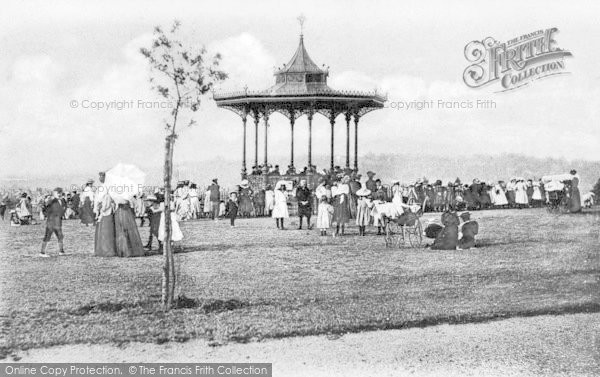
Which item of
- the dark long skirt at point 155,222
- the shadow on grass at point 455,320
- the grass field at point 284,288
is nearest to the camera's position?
the shadow on grass at point 455,320

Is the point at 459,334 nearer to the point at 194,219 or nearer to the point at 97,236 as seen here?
the point at 97,236

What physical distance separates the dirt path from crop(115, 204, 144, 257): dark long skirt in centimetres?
453

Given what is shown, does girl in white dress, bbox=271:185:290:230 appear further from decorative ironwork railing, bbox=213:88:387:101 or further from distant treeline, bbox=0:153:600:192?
decorative ironwork railing, bbox=213:88:387:101

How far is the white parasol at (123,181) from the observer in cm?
1224

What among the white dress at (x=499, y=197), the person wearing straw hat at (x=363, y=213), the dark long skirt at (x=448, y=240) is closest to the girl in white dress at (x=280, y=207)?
the person wearing straw hat at (x=363, y=213)

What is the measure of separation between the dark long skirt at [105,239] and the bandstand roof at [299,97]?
854cm

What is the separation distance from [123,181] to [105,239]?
1242 millimetres

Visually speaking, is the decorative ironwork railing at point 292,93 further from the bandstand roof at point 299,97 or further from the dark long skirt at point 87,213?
the dark long skirt at point 87,213

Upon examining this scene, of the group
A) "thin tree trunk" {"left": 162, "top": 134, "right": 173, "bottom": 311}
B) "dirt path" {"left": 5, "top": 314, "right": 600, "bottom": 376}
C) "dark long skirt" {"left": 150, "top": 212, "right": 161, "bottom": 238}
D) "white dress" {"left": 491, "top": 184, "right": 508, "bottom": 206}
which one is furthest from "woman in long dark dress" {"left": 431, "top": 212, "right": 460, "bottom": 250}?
"white dress" {"left": 491, "top": 184, "right": 508, "bottom": 206}

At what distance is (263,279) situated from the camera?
10867 mm

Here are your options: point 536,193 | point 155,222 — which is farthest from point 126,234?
point 536,193

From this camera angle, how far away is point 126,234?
41.6ft

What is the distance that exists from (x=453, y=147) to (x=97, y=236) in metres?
10.0

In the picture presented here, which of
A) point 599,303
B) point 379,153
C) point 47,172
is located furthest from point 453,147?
point 47,172
